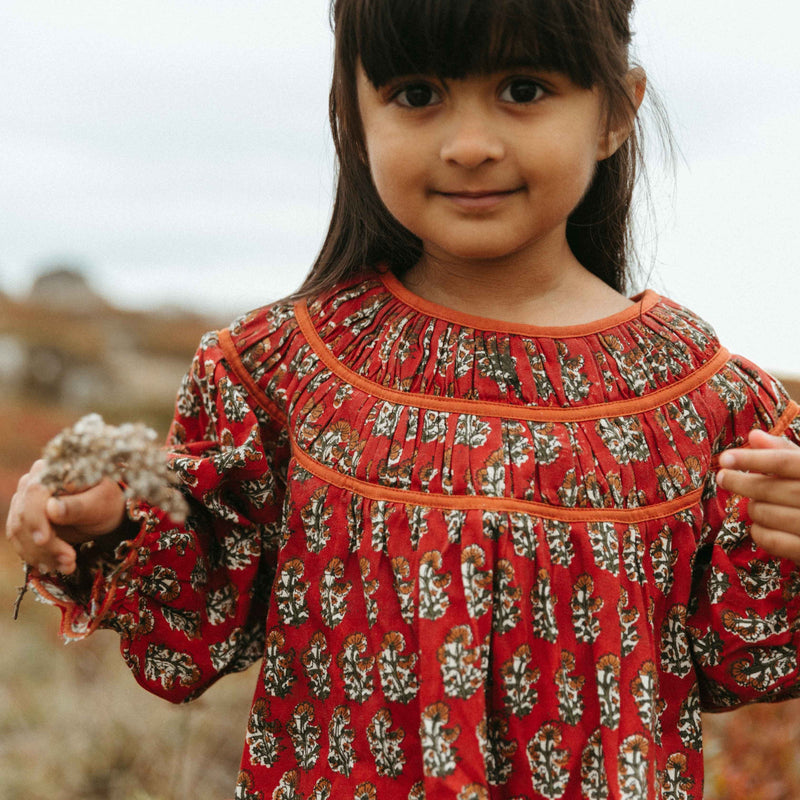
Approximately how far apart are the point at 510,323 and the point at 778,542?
463mm

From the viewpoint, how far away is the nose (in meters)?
1.26

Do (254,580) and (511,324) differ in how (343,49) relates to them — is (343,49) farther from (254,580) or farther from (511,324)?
(254,580)

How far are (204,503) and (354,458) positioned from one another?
0.24m

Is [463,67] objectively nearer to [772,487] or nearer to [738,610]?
[772,487]

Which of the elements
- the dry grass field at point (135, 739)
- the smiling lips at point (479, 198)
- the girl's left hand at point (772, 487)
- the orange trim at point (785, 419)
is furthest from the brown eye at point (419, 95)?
the dry grass field at point (135, 739)

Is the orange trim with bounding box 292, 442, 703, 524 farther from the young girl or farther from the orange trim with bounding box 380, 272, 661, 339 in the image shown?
the orange trim with bounding box 380, 272, 661, 339

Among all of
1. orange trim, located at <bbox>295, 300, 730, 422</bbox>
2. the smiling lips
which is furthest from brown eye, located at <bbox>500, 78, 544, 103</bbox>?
orange trim, located at <bbox>295, 300, 730, 422</bbox>

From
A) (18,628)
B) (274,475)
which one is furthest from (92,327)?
(274,475)

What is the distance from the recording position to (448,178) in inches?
51.6

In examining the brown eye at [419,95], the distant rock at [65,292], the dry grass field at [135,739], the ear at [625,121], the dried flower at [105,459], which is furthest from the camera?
the distant rock at [65,292]

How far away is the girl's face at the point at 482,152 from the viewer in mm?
1279

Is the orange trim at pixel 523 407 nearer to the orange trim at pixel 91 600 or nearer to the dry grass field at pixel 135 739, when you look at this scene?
the orange trim at pixel 91 600

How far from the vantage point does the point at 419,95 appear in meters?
1.32

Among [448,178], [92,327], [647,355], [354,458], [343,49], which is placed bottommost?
[92,327]
